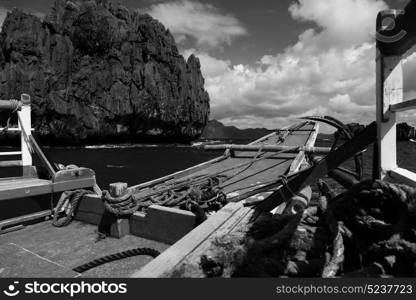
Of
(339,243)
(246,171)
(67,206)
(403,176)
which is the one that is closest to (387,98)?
(403,176)

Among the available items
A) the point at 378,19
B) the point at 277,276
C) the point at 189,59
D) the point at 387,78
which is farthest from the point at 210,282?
the point at 189,59

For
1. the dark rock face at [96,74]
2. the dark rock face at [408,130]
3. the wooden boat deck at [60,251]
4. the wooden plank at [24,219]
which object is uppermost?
A: the dark rock face at [96,74]

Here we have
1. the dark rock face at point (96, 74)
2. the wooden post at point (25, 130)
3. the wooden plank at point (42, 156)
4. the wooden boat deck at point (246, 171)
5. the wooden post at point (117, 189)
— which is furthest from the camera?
the dark rock face at point (96, 74)

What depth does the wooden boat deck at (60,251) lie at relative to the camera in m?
4.03

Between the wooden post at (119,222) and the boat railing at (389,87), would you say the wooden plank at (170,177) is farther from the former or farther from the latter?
the boat railing at (389,87)

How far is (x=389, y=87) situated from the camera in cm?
267

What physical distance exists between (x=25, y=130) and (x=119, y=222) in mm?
3523


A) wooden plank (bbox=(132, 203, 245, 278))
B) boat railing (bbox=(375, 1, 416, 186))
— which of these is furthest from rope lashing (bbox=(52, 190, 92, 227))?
boat railing (bbox=(375, 1, 416, 186))

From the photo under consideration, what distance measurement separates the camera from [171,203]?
17.6 ft

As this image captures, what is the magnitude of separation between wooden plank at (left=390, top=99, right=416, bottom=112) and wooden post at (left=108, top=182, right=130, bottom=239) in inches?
161

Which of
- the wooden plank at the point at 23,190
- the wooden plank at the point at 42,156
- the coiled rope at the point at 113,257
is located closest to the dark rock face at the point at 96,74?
the wooden plank at the point at 42,156

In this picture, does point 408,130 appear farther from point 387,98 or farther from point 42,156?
point 42,156

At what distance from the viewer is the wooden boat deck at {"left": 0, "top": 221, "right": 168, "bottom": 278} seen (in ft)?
13.2

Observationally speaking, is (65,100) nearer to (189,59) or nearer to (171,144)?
(171,144)
